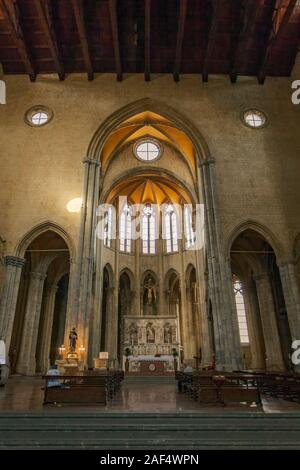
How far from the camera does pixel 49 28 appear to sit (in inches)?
647

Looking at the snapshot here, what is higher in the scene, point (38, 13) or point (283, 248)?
point (38, 13)

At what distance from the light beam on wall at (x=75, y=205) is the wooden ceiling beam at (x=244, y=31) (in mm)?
12026

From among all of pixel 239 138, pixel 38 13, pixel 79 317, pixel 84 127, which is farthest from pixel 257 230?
pixel 38 13

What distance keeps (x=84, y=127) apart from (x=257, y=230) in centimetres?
1135

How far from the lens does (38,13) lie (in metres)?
16.2

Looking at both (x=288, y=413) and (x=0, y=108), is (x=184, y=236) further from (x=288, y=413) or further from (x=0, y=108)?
(x=288, y=413)

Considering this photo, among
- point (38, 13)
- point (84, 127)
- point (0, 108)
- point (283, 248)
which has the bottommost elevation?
point (283, 248)

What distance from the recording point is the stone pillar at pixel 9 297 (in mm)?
14445

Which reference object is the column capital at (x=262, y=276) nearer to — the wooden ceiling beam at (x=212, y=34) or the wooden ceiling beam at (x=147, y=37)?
the wooden ceiling beam at (x=212, y=34)

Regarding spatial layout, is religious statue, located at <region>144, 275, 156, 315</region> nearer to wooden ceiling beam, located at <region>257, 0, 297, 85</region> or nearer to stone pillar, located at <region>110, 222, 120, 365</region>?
stone pillar, located at <region>110, 222, 120, 365</region>

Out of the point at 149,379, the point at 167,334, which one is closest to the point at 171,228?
the point at 167,334

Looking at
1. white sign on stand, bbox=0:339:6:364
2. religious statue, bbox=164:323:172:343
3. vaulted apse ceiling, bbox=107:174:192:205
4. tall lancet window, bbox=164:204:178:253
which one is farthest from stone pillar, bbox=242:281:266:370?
white sign on stand, bbox=0:339:6:364

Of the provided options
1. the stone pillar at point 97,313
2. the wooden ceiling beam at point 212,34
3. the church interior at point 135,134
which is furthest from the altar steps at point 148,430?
the wooden ceiling beam at point 212,34
